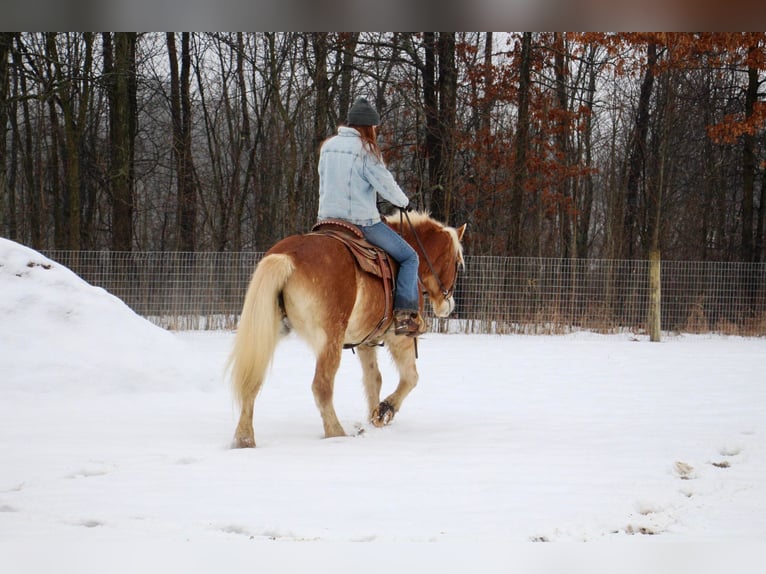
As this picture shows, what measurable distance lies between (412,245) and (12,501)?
11.8ft

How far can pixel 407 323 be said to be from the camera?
5.99m

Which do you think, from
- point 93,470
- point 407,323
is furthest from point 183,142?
point 93,470

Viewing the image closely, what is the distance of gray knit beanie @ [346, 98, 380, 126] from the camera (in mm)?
5613

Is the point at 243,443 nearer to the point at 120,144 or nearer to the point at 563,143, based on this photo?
the point at 120,144

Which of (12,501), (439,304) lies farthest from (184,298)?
(12,501)

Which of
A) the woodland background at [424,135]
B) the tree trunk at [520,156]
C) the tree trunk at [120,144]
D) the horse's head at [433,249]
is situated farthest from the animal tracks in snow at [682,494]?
the tree trunk at [120,144]

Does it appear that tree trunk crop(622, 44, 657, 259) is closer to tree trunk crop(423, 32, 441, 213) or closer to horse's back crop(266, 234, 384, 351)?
tree trunk crop(423, 32, 441, 213)

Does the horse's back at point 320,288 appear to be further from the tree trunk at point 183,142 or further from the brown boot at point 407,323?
the tree trunk at point 183,142

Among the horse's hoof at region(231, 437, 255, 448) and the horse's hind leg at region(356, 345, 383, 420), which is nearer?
the horse's hoof at region(231, 437, 255, 448)

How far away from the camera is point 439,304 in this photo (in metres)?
6.70

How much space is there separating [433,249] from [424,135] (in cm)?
1468

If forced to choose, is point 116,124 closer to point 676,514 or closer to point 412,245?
point 412,245

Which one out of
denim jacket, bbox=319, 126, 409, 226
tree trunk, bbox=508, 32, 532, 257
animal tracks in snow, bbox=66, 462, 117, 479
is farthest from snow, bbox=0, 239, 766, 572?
tree trunk, bbox=508, 32, 532, 257

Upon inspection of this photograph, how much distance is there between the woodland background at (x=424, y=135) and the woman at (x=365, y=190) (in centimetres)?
1243
